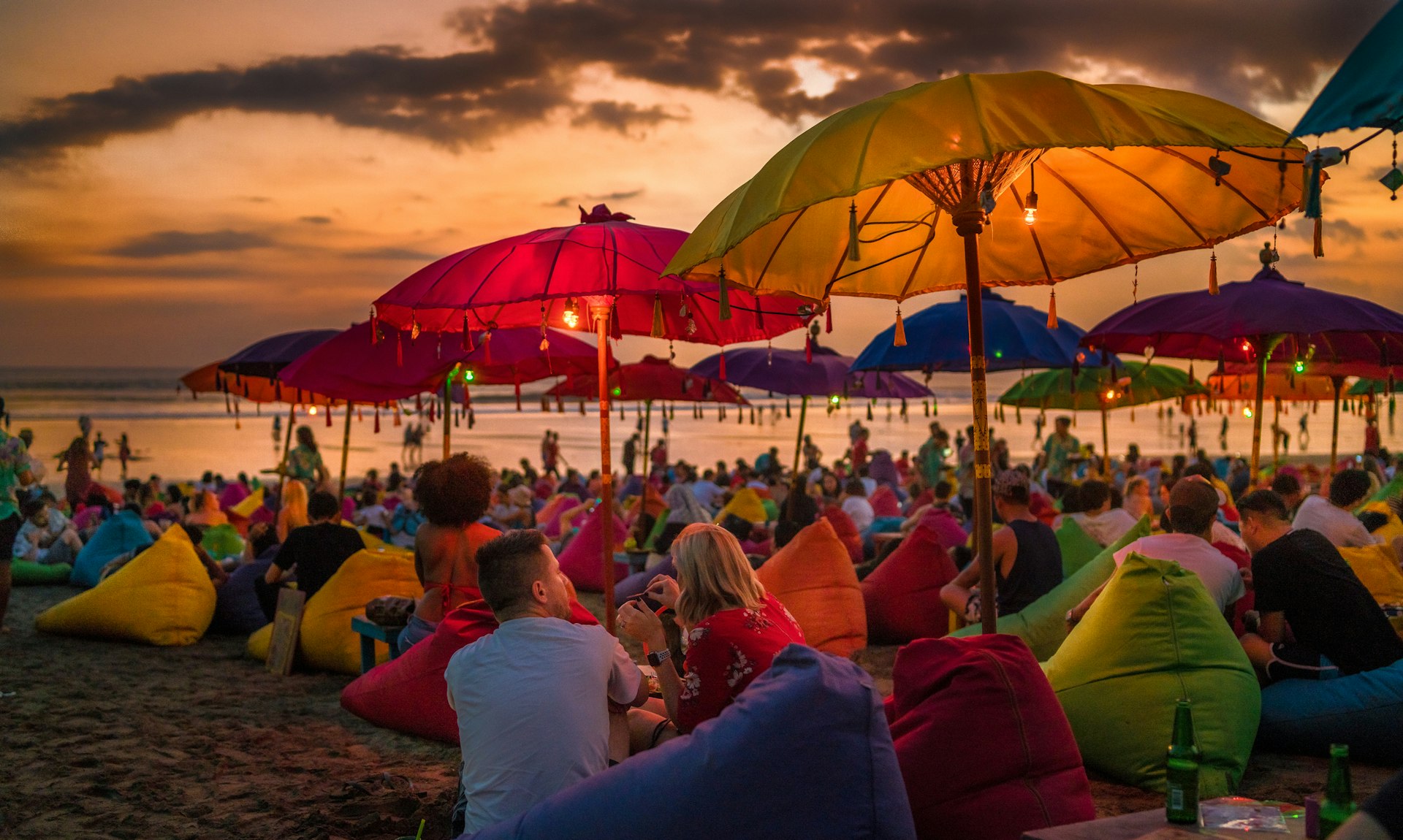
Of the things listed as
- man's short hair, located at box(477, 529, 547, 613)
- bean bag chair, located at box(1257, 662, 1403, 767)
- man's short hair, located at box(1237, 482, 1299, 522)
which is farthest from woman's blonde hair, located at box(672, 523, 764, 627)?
man's short hair, located at box(1237, 482, 1299, 522)

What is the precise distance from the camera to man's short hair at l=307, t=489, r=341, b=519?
6.36 m

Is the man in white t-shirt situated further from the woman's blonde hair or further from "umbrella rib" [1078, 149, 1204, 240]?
"umbrella rib" [1078, 149, 1204, 240]

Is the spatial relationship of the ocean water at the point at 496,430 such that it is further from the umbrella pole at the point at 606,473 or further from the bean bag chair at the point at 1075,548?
the umbrella pole at the point at 606,473

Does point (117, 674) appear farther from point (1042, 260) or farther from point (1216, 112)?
point (1216, 112)

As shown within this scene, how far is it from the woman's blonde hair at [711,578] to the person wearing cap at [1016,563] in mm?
2319

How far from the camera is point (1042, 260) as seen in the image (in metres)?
4.33

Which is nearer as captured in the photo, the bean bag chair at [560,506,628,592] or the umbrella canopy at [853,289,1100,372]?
the umbrella canopy at [853,289,1100,372]

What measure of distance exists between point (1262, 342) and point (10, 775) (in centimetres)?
710

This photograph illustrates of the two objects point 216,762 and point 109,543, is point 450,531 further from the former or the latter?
point 109,543

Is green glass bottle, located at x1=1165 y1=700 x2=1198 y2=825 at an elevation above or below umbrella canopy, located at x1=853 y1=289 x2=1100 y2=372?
below

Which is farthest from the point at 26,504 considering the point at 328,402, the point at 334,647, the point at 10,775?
the point at 10,775

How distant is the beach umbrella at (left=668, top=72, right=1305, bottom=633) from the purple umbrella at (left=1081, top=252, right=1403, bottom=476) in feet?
6.83

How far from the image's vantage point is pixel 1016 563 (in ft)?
15.9

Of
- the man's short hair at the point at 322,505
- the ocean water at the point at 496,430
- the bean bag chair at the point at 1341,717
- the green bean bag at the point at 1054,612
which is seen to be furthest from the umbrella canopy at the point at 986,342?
the ocean water at the point at 496,430
